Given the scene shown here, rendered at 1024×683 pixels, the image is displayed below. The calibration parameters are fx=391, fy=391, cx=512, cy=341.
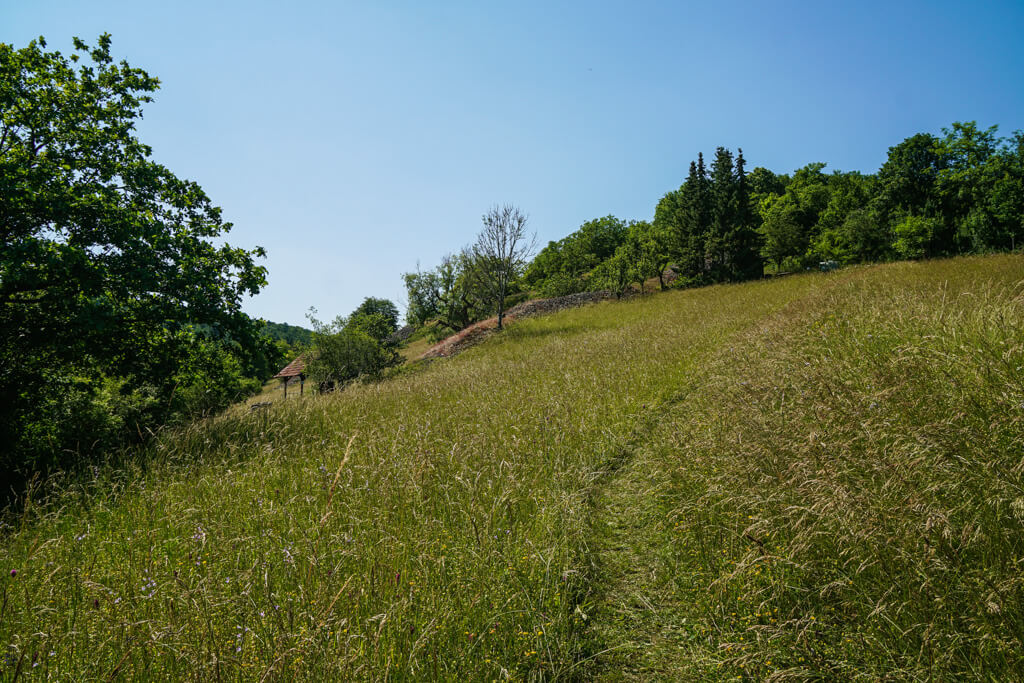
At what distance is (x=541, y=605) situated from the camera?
106 inches

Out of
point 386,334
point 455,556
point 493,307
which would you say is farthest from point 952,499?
point 386,334

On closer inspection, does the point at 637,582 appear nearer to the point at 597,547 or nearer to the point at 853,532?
the point at 597,547

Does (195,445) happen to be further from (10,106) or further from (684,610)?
(10,106)

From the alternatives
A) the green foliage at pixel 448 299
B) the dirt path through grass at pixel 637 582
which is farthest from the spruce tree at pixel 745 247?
the dirt path through grass at pixel 637 582

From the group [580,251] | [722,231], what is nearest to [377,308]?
[580,251]

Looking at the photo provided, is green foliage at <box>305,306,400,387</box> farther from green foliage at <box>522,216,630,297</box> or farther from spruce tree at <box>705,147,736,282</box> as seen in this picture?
green foliage at <box>522,216,630,297</box>

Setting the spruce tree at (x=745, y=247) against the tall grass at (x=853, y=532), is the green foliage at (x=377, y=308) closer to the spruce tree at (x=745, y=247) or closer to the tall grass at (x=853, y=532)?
the spruce tree at (x=745, y=247)

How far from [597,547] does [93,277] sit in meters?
9.58

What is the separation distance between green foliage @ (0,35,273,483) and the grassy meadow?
305cm

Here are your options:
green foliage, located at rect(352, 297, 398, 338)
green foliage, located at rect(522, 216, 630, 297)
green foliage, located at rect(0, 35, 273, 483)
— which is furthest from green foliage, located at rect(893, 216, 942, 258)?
green foliage, located at rect(352, 297, 398, 338)

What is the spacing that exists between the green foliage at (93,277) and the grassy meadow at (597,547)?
3045mm

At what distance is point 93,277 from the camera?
7.09 meters

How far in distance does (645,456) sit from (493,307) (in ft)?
122

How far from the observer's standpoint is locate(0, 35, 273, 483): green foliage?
6816mm
